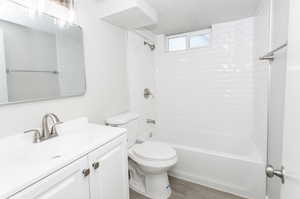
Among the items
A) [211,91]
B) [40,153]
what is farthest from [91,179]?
[211,91]

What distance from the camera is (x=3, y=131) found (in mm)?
899

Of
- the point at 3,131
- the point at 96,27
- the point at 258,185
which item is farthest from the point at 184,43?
the point at 3,131

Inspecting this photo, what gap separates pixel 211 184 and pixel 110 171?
55.5 inches

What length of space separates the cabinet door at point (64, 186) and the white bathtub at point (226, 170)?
1439 mm

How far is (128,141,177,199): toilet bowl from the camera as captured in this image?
149cm

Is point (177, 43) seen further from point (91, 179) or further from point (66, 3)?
point (91, 179)

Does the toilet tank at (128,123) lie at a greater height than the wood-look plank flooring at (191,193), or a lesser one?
greater

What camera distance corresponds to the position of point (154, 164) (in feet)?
→ 4.86

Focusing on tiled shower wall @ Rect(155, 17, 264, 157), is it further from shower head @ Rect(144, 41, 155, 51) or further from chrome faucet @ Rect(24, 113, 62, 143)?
chrome faucet @ Rect(24, 113, 62, 143)

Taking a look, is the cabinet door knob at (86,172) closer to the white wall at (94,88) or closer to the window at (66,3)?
the white wall at (94,88)

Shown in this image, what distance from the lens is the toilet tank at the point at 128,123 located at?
1.56 meters

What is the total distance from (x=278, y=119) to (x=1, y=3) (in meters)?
2.03

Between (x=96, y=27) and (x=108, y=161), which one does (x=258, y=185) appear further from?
(x=96, y=27)

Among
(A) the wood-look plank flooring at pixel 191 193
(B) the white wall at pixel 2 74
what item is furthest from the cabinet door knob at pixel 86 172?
(A) the wood-look plank flooring at pixel 191 193
